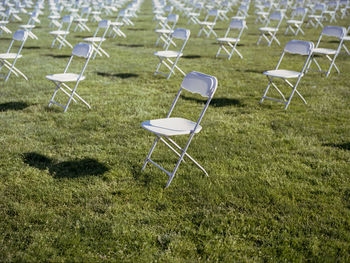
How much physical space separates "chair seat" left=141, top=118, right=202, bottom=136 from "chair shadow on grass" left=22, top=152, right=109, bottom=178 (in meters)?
0.87

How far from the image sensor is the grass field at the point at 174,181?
3.09 metres

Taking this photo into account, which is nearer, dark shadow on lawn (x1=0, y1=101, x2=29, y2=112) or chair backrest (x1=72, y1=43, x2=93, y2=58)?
chair backrest (x1=72, y1=43, x2=93, y2=58)

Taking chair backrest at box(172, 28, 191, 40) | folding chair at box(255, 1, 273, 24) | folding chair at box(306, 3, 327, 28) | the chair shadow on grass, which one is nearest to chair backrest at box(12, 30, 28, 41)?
chair backrest at box(172, 28, 191, 40)

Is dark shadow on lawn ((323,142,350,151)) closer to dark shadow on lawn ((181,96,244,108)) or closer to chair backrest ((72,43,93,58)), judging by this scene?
dark shadow on lawn ((181,96,244,108))

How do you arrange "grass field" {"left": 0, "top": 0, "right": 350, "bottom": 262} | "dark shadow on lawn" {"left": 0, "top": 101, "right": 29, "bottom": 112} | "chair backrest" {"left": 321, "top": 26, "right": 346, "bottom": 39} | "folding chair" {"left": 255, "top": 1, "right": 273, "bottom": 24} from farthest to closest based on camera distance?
1. "folding chair" {"left": 255, "top": 1, "right": 273, "bottom": 24}
2. "chair backrest" {"left": 321, "top": 26, "right": 346, "bottom": 39}
3. "dark shadow on lawn" {"left": 0, "top": 101, "right": 29, "bottom": 112}
4. "grass field" {"left": 0, "top": 0, "right": 350, "bottom": 262}

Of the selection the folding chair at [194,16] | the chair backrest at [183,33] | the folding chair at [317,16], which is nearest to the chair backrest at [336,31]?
the chair backrest at [183,33]

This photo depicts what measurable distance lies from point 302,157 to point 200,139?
1.42 meters

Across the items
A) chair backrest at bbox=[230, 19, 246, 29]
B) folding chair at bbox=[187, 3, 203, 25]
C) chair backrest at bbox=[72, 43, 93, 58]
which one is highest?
chair backrest at bbox=[230, 19, 246, 29]

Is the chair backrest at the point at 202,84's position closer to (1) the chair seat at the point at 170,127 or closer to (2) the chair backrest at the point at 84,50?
(1) the chair seat at the point at 170,127

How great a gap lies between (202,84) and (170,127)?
25.8 inches

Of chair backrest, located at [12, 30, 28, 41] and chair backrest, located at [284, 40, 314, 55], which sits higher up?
chair backrest, located at [284, 40, 314, 55]

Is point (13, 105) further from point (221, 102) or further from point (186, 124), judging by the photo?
point (186, 124)

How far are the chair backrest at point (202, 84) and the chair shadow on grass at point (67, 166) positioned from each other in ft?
4.75

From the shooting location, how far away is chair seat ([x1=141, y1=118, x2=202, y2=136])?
377 cm
